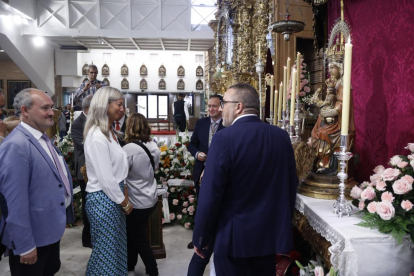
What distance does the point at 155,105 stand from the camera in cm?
2077

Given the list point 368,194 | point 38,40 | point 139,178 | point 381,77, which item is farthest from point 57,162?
point 38,40

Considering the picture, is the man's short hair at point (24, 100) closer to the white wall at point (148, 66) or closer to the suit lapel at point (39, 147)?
the suit lapel at point (39, 147)

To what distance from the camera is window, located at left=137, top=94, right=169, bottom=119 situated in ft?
67.6

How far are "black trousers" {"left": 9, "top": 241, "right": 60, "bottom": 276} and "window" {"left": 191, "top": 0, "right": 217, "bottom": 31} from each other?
13448 millimetres

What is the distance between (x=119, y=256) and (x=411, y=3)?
289 centimetres

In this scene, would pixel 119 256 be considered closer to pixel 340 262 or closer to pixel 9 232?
pixel 9 232

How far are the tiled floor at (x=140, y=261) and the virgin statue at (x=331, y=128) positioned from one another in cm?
183

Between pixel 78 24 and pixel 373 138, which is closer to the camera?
Answer: pixel 373 138

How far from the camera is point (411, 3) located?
247 cm

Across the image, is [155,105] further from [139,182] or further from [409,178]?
[409,178]

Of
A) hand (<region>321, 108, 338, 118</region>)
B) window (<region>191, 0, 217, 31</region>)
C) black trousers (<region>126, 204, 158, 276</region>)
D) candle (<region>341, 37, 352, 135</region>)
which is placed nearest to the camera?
candle (<region>341, 37, 352, 135</region>)

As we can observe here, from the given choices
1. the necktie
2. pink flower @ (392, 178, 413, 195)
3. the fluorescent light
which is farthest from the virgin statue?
the fluorescent light

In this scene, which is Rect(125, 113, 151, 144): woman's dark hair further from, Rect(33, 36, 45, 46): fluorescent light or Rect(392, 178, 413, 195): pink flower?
Rect(33, 36, 45, 46): fluorescent light

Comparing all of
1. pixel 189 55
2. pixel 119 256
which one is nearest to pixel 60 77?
pixel 189 55
